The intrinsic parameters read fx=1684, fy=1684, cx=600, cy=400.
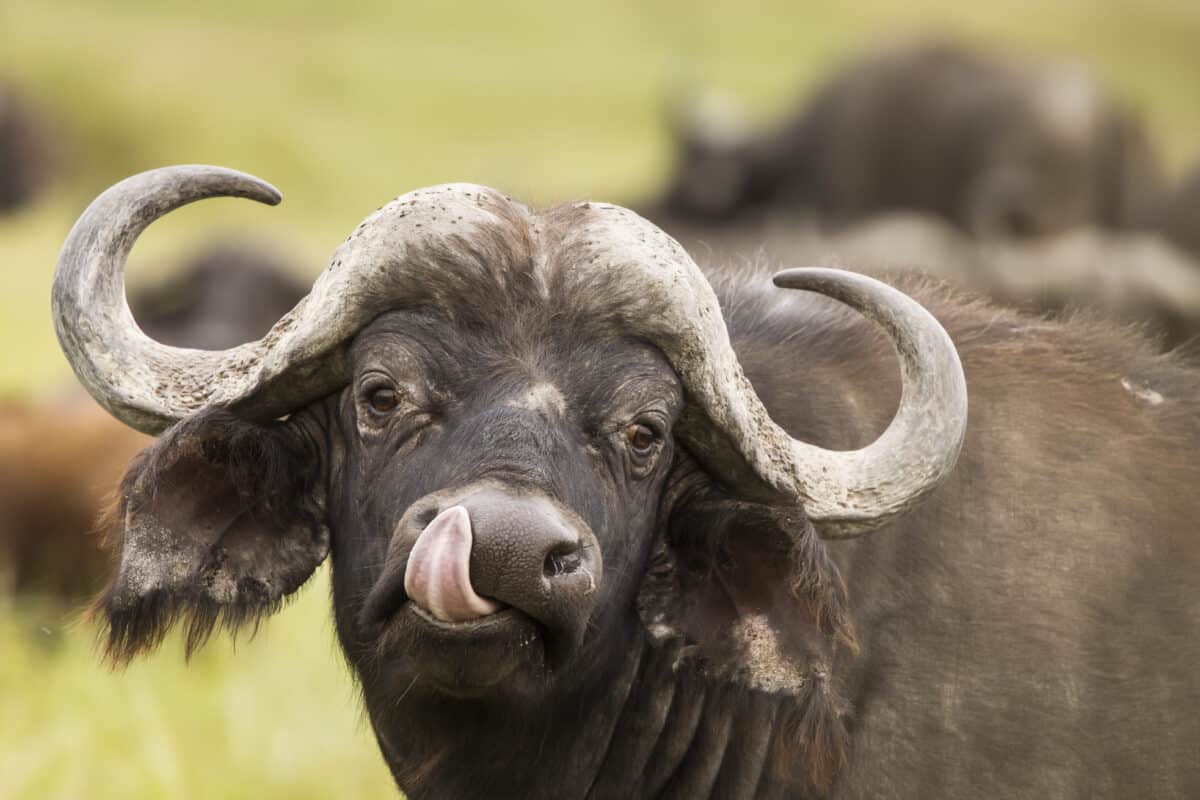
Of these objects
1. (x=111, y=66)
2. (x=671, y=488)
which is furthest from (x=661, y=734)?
(x=111, y=66)

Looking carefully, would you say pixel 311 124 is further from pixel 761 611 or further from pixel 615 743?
pixel 761 611

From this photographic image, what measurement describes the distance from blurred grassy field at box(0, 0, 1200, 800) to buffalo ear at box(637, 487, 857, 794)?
2065 millimetres

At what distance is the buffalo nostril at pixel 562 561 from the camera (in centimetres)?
362

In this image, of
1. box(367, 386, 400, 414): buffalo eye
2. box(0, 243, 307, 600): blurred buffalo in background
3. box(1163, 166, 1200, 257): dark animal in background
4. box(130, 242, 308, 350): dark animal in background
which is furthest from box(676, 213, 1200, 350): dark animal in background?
box(367, 386, 400, 414): buffalo eye

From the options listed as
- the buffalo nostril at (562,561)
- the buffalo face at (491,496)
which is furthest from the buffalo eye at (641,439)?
the buffalo nostril at (562,561)

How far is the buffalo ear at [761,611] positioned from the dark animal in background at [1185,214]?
15.0m

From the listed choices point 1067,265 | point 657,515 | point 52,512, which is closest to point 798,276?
point 657,515

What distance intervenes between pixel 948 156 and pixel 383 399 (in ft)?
63.0

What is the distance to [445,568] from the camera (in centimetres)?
347

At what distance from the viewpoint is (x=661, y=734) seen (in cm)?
445

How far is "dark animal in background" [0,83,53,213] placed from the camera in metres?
28.9

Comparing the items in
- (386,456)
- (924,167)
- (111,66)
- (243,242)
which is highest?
(386,456)

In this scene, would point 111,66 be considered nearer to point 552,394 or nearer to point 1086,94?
point 1086,94

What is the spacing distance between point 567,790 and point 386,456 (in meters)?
1.04
